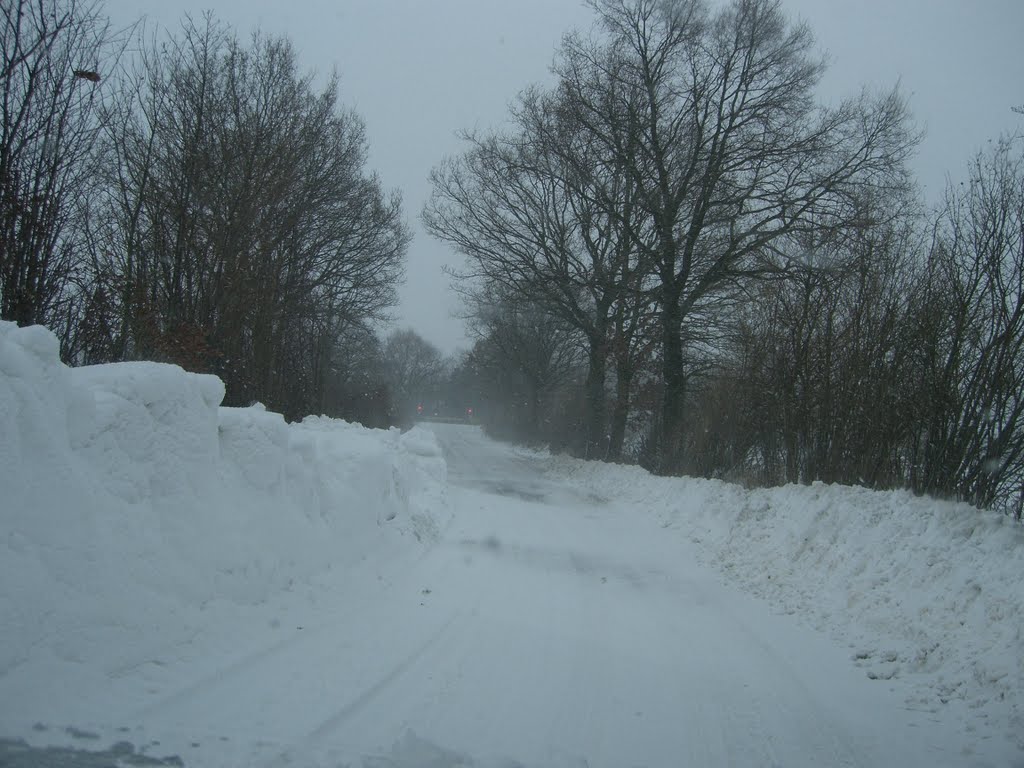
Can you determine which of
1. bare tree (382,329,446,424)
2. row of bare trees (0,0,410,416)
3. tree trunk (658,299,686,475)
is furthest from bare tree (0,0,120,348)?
bare tree (382,329,446,424)

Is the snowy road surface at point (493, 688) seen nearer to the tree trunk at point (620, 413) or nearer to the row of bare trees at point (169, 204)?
the row of bare trees at point (169, 204)

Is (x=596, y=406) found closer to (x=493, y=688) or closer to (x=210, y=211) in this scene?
(x=210, y=211)

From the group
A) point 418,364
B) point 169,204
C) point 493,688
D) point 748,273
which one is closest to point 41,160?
point 169,204

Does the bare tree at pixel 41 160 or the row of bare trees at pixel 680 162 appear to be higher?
the row of bare trees at pixel 680 162

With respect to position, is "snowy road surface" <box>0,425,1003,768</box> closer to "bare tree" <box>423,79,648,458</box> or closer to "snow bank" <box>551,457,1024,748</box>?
"snow bank" <box>551,457,1024,748</box>

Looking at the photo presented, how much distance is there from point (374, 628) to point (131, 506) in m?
2.07

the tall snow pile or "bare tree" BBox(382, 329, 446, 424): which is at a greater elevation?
"bare tree" BBox(382, 329, 446, 424)

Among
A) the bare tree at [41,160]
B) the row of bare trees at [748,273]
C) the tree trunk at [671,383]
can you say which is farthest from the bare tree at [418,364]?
the bare tree at [41,160]

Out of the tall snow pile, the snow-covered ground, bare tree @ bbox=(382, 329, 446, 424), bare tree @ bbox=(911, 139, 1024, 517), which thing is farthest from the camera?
bare tree @ bbox=(382, 329, 446, 424)

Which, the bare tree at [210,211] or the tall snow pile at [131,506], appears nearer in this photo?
the tall snow pile at [131,506]

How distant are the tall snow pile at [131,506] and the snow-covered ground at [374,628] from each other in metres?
0.02

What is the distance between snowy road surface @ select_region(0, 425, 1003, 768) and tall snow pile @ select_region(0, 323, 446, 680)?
0.28m

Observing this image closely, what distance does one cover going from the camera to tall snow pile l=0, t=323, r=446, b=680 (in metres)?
3.99

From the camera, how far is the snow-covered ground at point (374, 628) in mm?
3799
